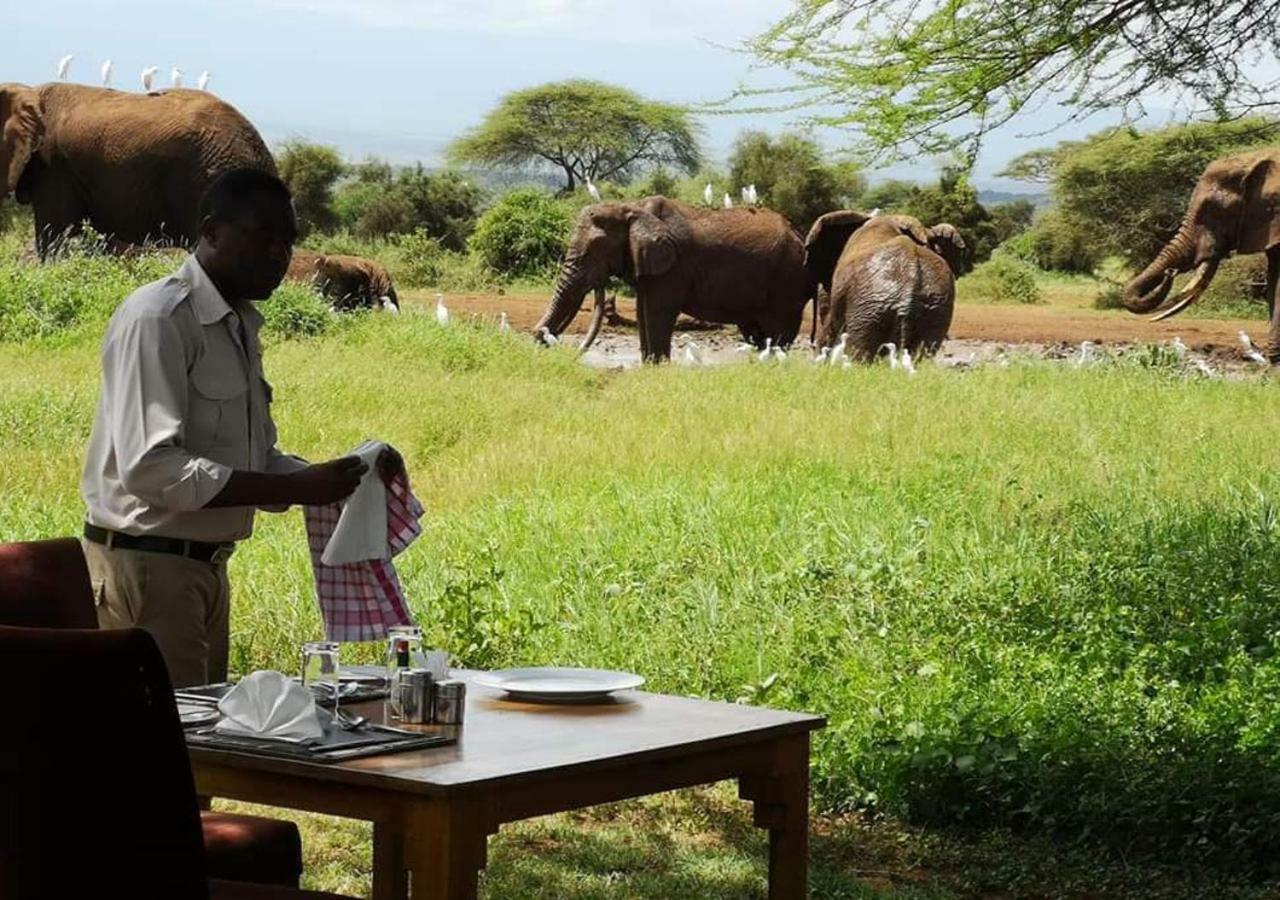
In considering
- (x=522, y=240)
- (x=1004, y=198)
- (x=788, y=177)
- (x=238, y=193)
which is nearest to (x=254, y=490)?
(x=238, y=193)

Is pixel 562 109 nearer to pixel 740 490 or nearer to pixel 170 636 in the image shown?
pixel 740 490

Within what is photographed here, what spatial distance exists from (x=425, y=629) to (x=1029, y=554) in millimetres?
2512

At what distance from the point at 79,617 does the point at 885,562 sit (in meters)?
4.49

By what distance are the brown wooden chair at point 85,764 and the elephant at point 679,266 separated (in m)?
19.8

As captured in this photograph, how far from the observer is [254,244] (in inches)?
183

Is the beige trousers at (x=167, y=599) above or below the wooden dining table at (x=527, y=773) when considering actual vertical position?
above

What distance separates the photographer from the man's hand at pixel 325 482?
15.0 ft

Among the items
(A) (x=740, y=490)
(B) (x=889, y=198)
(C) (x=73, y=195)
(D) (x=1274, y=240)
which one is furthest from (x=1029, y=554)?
(B) (x=889, y=198)

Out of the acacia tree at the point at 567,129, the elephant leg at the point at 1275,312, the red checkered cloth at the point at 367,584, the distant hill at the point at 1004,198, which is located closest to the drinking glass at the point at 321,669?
the red checkered cloth at the point at 367,584

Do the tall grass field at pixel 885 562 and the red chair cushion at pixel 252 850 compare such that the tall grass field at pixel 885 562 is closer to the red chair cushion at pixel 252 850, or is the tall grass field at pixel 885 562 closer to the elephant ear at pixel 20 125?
the red chair cushion at pixel 252 850

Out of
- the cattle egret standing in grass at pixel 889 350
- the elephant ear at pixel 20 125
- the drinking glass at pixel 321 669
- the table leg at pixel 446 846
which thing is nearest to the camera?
the table leg at pixel 446 846

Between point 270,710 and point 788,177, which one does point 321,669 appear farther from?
point 788,177

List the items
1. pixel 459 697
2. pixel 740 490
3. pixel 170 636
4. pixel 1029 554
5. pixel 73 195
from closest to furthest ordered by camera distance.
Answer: pixel 459 697
pixel 170 636
pixel 1029 554
pixel 740 490
pixel 73 195

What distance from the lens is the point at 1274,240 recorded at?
2070 centimetres
